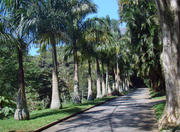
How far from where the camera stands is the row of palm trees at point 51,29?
10740 mm

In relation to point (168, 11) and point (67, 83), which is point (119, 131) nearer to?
point (168, 11)

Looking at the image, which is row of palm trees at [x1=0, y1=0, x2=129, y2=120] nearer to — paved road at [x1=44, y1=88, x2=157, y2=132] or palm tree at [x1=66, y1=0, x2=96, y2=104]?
palm tree at [x1=66, y1=0, x2=96, y2=104]

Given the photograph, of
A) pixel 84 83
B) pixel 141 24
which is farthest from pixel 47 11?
pixel 84 83

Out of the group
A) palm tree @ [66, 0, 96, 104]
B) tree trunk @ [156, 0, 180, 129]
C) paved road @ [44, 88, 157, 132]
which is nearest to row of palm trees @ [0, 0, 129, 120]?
palm tree @ [66, 0, 96, 104]

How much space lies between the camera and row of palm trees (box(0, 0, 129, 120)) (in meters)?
10.7

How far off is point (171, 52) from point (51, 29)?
33.2 ft

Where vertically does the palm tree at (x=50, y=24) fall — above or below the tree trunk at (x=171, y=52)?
above

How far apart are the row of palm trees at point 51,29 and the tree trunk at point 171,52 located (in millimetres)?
4736

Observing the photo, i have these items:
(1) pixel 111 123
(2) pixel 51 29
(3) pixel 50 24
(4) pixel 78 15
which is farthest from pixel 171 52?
(4) pixel 78 15

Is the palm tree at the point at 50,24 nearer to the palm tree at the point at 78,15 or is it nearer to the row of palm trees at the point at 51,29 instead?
the row of palm trees at the point at 51,29

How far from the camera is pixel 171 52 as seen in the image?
8.35 metres

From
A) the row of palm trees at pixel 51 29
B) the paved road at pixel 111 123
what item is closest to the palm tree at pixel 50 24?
the row of palm trees at pixel 51 29

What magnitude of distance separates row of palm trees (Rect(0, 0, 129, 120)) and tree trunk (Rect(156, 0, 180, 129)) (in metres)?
4.74

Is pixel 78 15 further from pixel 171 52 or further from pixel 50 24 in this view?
pixel 171 52
